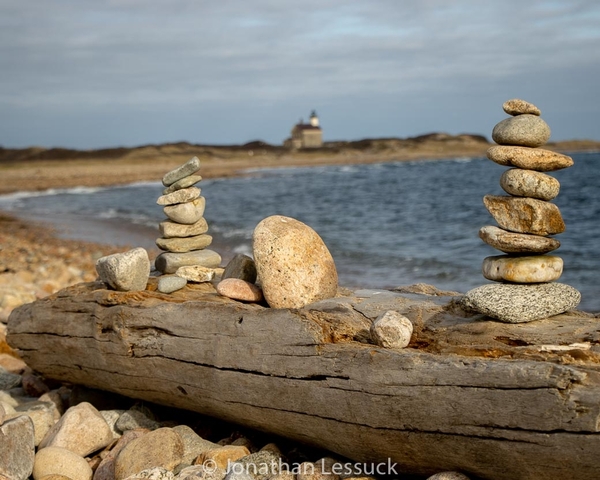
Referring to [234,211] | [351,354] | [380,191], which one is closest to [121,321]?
[351,354]

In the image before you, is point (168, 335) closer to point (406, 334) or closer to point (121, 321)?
point (121, 321)

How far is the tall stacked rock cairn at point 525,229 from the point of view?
5121 millimetres

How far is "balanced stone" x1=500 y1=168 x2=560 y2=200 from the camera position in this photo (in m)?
5.32

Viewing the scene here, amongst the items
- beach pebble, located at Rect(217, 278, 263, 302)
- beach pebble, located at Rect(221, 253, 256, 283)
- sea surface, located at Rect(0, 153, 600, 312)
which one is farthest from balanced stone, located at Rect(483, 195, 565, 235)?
sea surface, located at Rect(0, 153, 600, 312)

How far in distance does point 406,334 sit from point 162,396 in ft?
8.09

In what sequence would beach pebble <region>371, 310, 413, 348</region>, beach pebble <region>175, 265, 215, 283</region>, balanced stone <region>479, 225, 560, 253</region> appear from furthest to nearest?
beach pebble <region>175, 265, 215, 283</region> → balanced stone <region>479, 225, 560, 253</region> → beach pebble <region>371, 310, 413, 348</region>

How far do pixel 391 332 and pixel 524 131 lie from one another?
1.88 meters

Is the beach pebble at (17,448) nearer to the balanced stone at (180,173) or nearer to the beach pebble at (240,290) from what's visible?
the beach pebble at (240,290)

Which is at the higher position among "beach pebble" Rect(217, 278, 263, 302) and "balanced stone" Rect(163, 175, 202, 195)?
"balanced stone" Rect(163, 175, 202, 195)

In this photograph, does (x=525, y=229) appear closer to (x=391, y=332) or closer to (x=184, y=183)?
(x=391, y=332)

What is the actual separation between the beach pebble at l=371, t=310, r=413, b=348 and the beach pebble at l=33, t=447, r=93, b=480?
256 cm

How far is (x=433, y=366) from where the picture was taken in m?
4.50

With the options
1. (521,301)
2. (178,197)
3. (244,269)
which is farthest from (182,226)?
(521,301)

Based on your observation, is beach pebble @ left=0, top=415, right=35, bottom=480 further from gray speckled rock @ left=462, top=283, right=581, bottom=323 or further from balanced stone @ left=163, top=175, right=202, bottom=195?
gray speckled rock @ left=462, top=283, right=581, bottom=323
